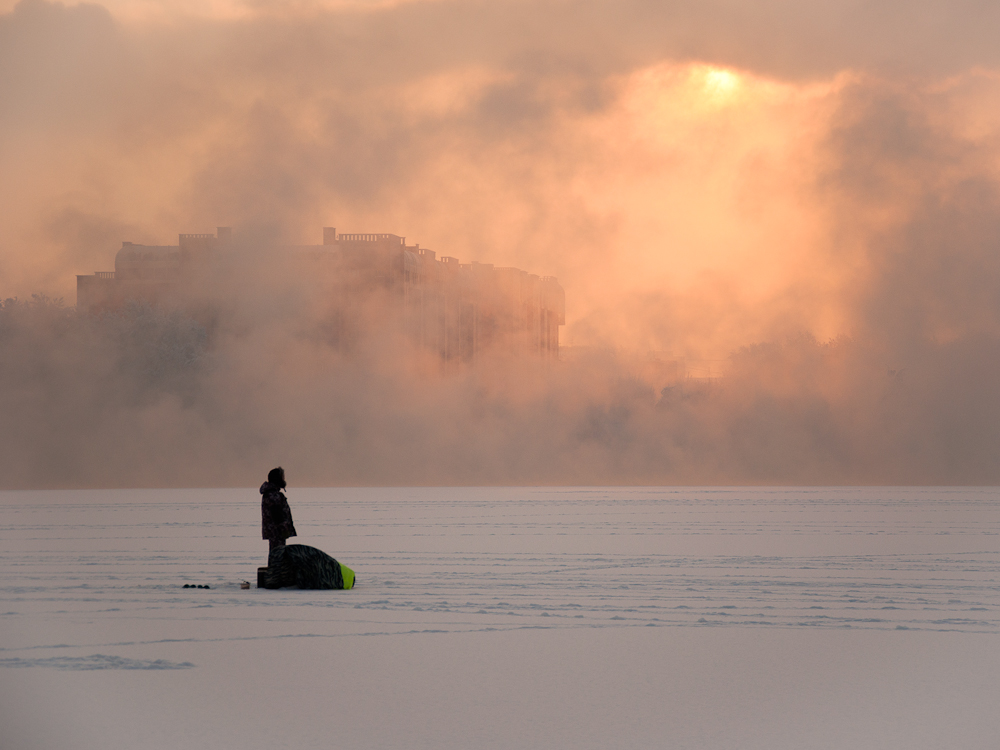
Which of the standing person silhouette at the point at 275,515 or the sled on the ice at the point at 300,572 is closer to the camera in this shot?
the sled on the ice at the point at 300,572

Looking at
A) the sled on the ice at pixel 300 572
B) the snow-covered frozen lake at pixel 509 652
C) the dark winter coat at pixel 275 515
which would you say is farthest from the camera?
the dark winter coat at pixel 275 515

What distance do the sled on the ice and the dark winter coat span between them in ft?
1.14

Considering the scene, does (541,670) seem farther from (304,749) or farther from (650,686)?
(304,749)

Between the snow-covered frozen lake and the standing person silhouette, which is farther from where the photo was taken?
the standing person silhouette

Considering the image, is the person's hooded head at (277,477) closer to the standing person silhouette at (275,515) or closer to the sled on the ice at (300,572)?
the standing person silhouette at (275,515)

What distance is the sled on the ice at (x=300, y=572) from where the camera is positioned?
1720cm

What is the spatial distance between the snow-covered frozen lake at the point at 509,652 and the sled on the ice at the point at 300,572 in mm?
485

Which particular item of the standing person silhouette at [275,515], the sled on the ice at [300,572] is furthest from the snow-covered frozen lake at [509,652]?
the standing person silhouette at [275,515]

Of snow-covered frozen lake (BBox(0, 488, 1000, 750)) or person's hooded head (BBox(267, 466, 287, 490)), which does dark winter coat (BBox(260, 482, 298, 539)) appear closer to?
person's hooded head (BBox(267, 466, 287, 490))

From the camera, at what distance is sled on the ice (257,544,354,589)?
56.4 ft

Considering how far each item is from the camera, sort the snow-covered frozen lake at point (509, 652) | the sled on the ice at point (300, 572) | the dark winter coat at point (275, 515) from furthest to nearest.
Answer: the dark winter coat at point (275, 515)
the sled on the ice at point (300, 572)
the snow-covered frozen lake at point (509, 652)

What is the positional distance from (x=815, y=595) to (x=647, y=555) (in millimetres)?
7416

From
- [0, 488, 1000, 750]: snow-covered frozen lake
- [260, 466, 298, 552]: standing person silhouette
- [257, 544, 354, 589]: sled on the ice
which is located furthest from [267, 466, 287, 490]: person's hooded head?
[0, 488, 1000, 750]: snow-covered frozen lake

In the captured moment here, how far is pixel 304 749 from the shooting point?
25.1ft
